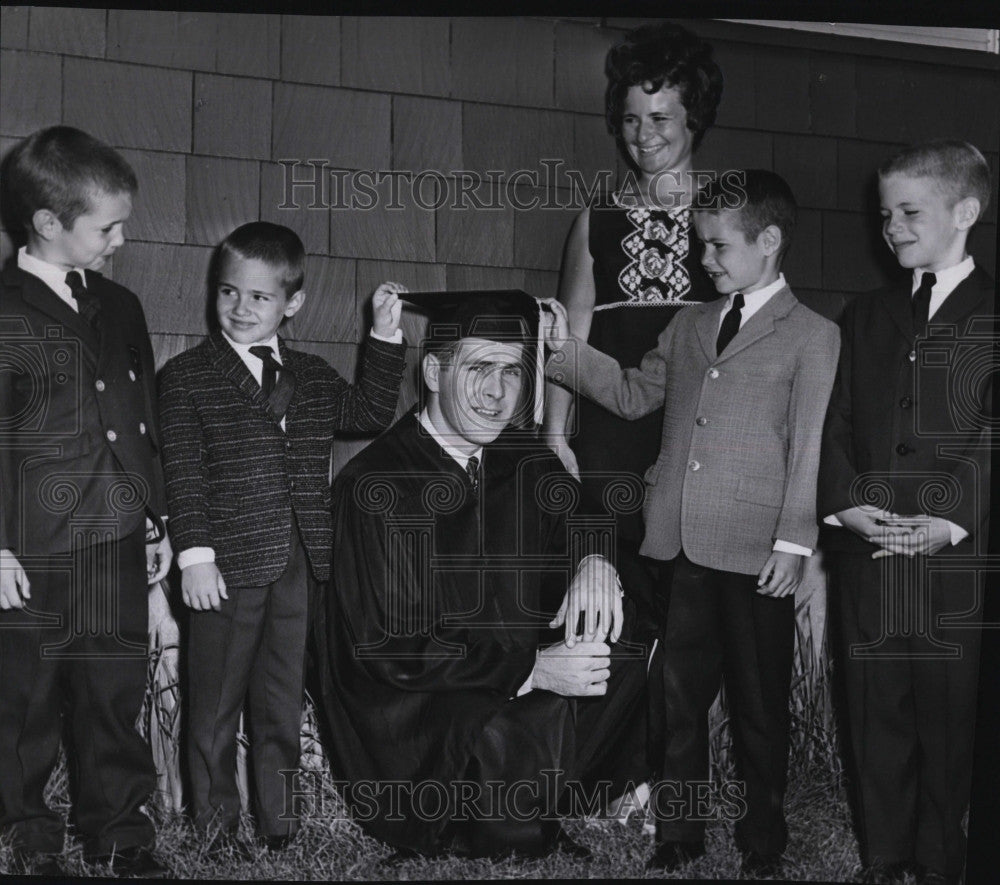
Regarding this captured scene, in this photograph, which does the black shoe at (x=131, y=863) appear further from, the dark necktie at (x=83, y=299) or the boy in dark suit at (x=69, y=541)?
the dark necktie at (x=83, y=299)

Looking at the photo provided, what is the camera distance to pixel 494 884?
3490 millimetres

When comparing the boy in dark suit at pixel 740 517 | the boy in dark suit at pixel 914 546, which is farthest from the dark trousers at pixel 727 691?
the boy in dark suit at pixel 914 546

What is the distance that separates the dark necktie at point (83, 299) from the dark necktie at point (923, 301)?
218 centimetres

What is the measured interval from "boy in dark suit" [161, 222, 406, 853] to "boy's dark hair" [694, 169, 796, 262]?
1.05 metres

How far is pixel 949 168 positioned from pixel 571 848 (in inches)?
83.9

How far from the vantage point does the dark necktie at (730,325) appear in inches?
145

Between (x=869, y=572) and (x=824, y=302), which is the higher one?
(x=824, y=302)

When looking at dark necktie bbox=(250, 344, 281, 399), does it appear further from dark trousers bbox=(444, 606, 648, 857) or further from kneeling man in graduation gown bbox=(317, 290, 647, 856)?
dark trousers bbox=(444, 606, 648, 857)

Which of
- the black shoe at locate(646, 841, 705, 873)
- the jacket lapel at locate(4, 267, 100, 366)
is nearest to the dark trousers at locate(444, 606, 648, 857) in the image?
the black shoe at locate(646, 841, 705, 873)

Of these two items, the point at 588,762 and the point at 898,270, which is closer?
the point at 588,762

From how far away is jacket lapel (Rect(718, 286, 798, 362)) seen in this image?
12.0ft

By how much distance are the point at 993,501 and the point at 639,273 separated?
47.3 inches

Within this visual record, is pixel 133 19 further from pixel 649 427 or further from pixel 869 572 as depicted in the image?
pixel 869 572

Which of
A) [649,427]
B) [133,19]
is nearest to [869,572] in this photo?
[649,427]
